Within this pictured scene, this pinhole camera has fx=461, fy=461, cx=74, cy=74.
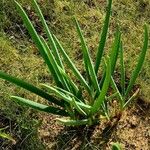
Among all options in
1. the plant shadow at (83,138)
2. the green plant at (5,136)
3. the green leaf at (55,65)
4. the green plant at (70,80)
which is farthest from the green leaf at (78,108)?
the green plant at (5,136)

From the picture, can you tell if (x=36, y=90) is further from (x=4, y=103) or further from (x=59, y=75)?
(x=4, y=103)

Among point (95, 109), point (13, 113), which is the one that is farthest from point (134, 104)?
point (13, 113)

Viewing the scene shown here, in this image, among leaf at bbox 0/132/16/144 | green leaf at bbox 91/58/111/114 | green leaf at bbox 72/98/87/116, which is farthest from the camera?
leaf at bbox 0/132/16/144

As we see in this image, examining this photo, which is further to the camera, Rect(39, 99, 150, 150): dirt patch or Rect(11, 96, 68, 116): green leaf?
Rect(39, 99, 150, 150): dirt patch

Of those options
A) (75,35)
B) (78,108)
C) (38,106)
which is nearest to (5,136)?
(38,106)

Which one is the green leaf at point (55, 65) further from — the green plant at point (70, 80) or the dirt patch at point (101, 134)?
the dirt patch at point (101, 134)

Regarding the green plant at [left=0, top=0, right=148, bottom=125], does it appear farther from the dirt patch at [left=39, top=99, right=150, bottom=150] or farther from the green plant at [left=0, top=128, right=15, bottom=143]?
the green plant at [left=0, top=128, right=15, bottom=143]

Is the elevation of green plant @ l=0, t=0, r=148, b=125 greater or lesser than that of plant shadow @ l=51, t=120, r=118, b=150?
greater

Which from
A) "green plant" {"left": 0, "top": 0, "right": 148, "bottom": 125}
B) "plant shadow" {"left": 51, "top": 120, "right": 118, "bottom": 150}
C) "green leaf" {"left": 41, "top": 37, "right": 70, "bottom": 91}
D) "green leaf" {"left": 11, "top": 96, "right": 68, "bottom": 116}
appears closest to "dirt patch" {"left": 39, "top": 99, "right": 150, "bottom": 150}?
"plant shadow" {"left": 51, "top": 120, "right": 118, "bottom": 150}
